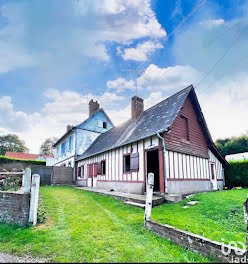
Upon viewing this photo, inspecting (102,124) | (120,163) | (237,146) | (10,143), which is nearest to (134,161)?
(120,163)

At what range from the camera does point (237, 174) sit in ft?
40.5

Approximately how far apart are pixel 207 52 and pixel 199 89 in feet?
6.57

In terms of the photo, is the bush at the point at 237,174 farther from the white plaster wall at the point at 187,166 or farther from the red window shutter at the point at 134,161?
the red window shutter at the point at 134,161

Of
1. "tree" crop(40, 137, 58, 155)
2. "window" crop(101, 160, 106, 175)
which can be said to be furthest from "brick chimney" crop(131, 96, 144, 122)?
"tree" crop(40, 137, 58, 155)

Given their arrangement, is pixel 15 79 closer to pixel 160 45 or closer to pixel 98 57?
pixel 98 57

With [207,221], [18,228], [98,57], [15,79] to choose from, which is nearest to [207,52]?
[98,57]

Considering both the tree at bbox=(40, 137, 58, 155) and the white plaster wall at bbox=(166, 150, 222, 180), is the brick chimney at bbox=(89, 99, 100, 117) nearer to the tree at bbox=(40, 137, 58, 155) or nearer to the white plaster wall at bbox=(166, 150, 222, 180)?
the white plaster wall at bbox=(166, 150, 222, 180)

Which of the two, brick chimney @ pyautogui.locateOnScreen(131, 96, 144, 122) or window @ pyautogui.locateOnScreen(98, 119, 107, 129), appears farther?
window @ pyautogui.locateOnScreen(98, 119, 107, 129)

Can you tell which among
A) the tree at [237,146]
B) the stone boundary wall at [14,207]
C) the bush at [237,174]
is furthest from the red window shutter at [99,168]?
the tree at [237,146]

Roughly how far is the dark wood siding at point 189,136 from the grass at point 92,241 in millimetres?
4236

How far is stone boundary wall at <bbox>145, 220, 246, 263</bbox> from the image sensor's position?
7.73 ft

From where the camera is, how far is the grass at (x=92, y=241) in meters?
2.77

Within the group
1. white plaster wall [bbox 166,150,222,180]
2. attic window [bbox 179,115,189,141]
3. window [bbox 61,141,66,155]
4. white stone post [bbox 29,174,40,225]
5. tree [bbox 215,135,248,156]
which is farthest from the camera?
tree [bbox 215,135,248,156]

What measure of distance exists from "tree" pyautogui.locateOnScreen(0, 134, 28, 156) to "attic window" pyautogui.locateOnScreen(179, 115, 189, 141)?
4882 cm
